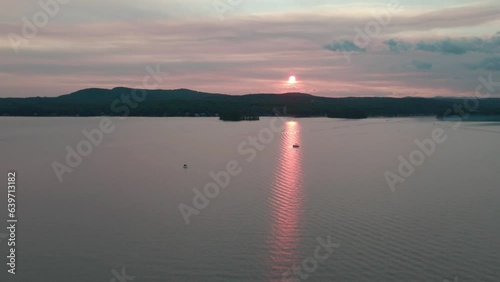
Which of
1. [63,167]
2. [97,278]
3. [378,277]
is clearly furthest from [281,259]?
[63,167]

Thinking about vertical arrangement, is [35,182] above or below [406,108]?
below

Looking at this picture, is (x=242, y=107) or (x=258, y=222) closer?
(x=258, y=222)

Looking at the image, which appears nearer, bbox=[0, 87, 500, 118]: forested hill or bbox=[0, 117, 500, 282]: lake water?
bbox=[0, 117, 500, 282]: lake water

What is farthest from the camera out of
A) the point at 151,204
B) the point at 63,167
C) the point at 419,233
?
the point at 63,167

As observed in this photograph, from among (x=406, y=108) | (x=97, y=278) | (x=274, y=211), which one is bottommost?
(x=97, y=278)

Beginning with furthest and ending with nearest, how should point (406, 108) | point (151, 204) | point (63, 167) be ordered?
point (406, 108)
point (63, 167)
point (151, 204)

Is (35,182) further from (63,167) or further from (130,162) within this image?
(130,162)

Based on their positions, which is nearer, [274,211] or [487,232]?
[487,232]

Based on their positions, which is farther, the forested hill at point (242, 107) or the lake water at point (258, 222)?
the forested hill at point (242, 107)
